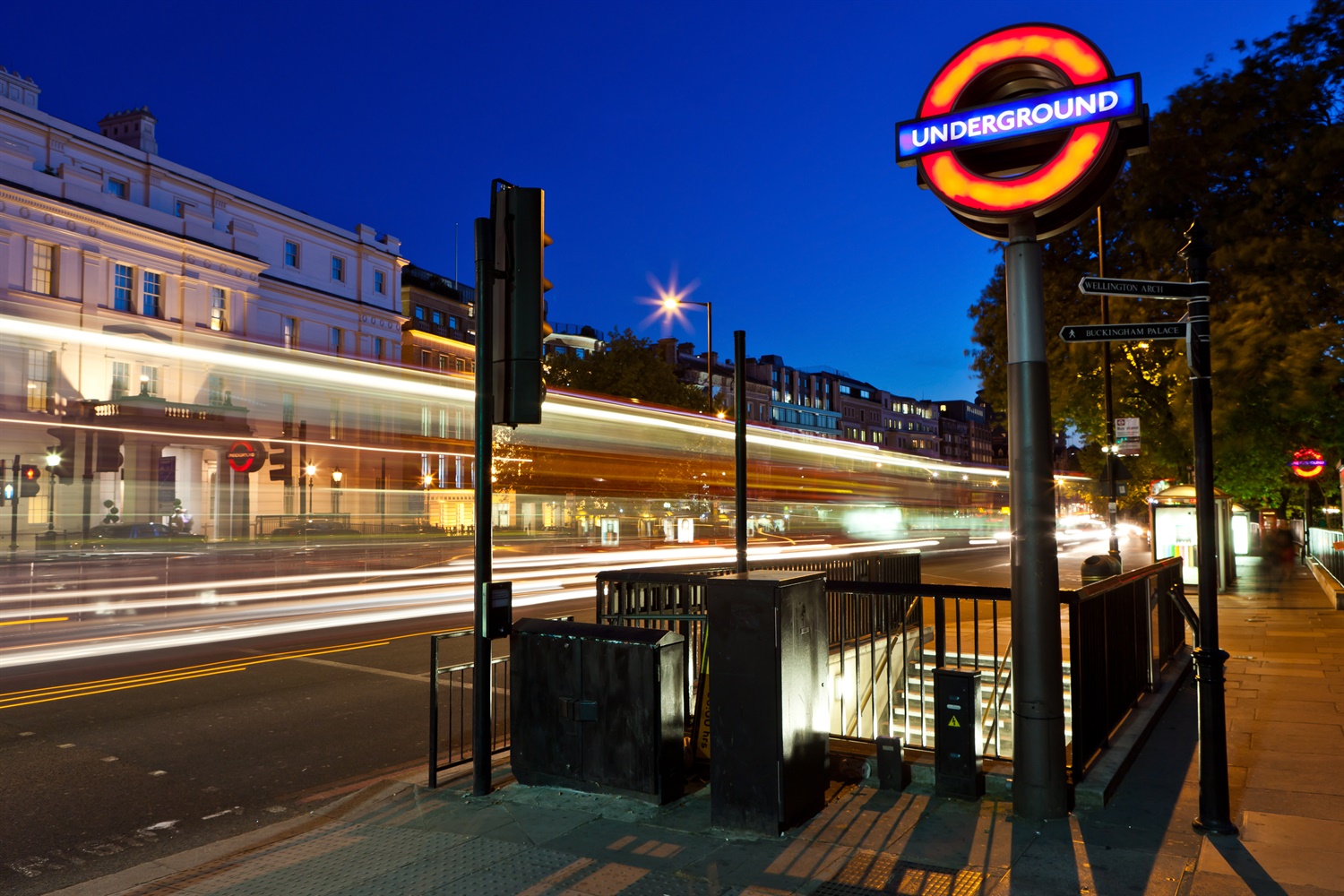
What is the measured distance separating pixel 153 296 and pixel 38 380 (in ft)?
125

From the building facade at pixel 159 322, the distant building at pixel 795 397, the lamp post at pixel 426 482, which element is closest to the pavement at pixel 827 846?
the building facade at pixel 159 322

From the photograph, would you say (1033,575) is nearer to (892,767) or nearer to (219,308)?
(892,767)

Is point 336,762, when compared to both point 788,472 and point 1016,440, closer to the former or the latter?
point 1016,440

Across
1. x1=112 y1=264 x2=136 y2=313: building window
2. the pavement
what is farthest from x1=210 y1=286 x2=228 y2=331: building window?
the pavement

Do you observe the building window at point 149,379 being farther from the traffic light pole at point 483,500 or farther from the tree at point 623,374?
the tree at point 623,374

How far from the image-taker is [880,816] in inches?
218

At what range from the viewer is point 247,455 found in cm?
1309

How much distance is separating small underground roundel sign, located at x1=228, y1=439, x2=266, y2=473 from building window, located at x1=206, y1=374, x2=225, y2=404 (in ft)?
1.99

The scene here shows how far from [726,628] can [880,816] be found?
4.77 feet

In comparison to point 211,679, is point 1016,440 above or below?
above

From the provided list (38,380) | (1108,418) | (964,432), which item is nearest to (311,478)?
(38,380)

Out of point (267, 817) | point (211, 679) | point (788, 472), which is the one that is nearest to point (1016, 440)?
point (267, 817)

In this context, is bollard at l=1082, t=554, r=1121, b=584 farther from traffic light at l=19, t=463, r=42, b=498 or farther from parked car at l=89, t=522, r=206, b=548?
traffic light at l=19, t=463, r=42, b=498

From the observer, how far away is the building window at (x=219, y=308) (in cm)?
4738
